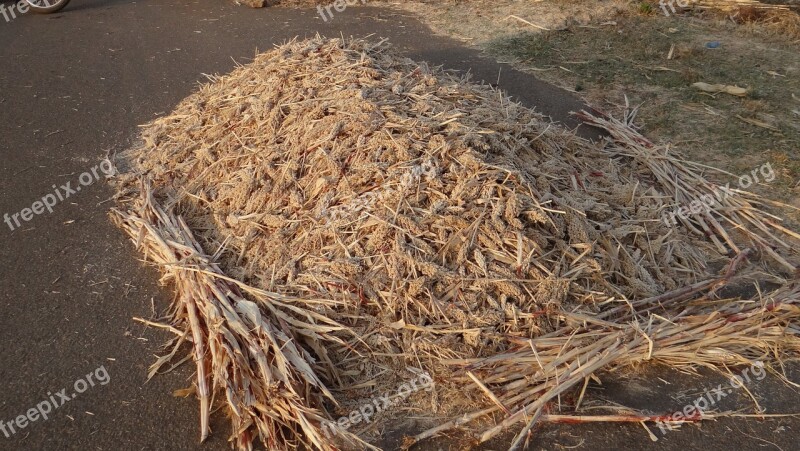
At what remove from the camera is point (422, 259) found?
133 inches

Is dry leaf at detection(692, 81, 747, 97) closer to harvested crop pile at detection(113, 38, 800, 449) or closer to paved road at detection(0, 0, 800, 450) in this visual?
paved road at detection(0, 0, 800, 450)

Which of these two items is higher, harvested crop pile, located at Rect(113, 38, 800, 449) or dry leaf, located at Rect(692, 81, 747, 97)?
harvested crop pile, located at Rect(113, 38, 800, 449)

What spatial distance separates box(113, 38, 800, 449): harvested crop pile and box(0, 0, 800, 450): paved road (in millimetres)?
222

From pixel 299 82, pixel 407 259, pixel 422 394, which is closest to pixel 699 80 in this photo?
pixel 299 82

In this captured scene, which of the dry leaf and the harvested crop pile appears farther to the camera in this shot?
the dry leaf

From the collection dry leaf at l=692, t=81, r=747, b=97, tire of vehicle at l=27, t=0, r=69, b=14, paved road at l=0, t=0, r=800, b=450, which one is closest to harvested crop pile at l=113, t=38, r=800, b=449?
paved road at l=0, t=0, r=800, b=450

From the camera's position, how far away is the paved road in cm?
298

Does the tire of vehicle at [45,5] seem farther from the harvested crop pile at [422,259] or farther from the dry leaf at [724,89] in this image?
the dry leaf at [724,89]

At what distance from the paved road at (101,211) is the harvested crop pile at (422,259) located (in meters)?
0.22

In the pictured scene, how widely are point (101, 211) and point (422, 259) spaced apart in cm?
257

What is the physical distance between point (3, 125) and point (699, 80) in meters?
6.87

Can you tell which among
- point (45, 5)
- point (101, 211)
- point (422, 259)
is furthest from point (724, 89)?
point (45, 5)

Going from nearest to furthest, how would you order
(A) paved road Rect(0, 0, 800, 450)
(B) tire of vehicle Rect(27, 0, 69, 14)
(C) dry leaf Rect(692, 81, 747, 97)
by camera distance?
(A) paved road Rect(0, 0, 800, 450)
(C) dry leaf Rect(692, 81, 747, 97)
(B) tire of vehicle Rect(27, 0, 69, 14)

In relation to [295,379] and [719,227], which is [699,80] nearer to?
[719,227]
